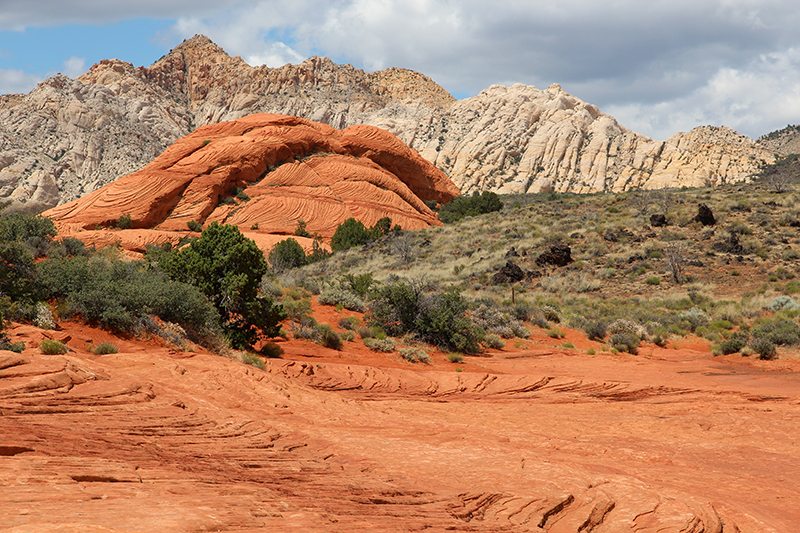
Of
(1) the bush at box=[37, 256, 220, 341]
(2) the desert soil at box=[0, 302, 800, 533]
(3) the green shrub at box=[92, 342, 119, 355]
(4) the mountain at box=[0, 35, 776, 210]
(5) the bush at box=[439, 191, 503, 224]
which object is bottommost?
(2) the desert soil at box=[0, 302, 800, 533]

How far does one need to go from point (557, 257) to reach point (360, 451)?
2705 cm

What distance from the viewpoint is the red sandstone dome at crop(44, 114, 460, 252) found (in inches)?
1796

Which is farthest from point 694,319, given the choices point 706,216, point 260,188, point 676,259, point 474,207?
point 260,188

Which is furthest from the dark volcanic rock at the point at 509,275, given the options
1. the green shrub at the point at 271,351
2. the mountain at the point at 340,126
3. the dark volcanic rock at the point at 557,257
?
the mountain at the point at 340,126

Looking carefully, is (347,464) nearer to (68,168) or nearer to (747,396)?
(747,396)

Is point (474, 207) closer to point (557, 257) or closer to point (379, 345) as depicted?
point (557, 257)

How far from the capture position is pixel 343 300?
72.9 ft

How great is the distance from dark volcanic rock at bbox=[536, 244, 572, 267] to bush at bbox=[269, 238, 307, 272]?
54.7ft

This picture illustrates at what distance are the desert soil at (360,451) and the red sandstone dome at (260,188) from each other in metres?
35.7

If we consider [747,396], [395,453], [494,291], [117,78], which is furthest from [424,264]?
[117,78]

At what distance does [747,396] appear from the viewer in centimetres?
1139

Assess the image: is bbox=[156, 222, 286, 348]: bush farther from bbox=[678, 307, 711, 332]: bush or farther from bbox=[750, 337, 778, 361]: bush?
bbox=[678, 307, 711, 332]: bush

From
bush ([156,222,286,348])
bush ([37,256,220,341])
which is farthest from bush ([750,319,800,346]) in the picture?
bush ([37,256,220,341])

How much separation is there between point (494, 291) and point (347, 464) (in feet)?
76.0
